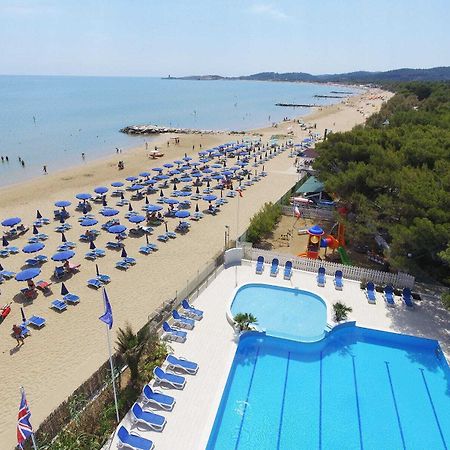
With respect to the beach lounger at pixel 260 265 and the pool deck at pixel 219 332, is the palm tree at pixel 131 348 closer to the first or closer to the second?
the pool deck at pixel 219 332

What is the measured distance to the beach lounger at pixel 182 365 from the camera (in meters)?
12.0

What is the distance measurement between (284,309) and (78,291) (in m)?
9.66

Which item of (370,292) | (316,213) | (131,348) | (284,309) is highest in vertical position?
(131,348)

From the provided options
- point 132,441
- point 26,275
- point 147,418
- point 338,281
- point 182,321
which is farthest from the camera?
point 338,281

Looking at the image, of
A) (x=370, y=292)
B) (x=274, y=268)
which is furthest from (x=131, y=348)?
(x=370, y=292)

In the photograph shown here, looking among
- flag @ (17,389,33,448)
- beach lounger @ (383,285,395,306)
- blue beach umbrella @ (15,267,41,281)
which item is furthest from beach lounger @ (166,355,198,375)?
beach lounger @ (383,285,395,306)

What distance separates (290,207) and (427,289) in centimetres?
1155

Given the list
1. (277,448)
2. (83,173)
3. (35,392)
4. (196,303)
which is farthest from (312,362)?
(83,173)

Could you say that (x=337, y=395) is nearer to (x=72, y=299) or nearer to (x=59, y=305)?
(x=72, y=299)

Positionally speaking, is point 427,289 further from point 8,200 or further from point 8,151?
point 8,151

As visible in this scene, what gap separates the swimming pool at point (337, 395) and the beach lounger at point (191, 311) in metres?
2.03

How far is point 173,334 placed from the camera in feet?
44.6

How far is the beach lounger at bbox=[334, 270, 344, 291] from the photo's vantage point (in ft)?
56.2

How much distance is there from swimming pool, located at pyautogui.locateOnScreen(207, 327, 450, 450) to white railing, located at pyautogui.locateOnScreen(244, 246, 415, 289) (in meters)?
3.64
